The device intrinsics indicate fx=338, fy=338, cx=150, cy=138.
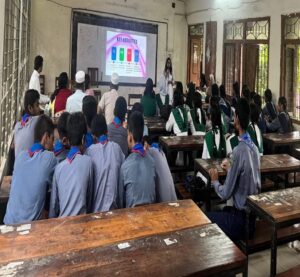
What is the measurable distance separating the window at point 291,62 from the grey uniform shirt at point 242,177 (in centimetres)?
467

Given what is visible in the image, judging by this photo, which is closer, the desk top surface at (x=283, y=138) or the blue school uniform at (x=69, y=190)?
the blue school uniform at (x=69, y=190)

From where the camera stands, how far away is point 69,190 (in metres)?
1.87

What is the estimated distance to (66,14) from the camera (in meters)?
7.46

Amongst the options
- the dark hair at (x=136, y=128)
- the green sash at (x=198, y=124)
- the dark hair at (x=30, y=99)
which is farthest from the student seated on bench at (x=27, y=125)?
the green sash at (x=198, y=124)

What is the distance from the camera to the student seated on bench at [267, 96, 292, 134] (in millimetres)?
4730

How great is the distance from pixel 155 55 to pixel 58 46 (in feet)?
8.78

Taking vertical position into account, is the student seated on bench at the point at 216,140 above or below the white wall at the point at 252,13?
below

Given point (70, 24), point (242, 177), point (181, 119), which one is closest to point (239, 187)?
point (242, 177)

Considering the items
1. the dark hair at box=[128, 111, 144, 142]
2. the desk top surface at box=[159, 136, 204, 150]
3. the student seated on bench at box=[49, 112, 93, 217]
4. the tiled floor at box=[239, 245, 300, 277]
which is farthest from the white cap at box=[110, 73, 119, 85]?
the tiled floor at box=[239, 245, 300, 277]

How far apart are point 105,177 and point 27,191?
47cm

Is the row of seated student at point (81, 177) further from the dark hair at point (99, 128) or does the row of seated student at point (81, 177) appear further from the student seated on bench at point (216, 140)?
the student seated on bench at point (216, 140)

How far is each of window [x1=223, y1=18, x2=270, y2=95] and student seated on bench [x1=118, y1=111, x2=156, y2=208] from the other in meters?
5.72

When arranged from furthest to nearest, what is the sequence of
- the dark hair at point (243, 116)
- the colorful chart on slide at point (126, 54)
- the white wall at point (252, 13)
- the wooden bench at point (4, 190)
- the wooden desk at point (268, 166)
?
the colorful chart on slide at point (126, 54) < the white wall at point (252, 13) < the wooden desk at point (268, 166) < the dark hair at point (243, 116) < the wooden bench at point (4, 190)

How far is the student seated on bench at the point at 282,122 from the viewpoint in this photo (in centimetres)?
→ 473
